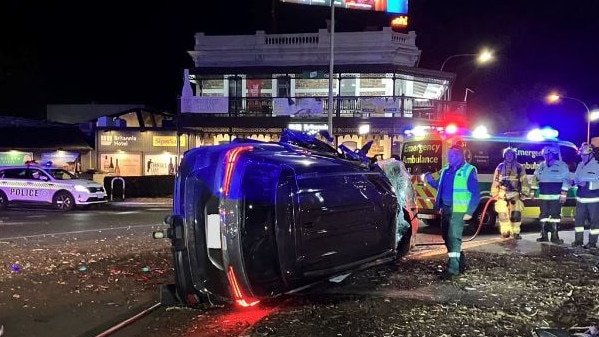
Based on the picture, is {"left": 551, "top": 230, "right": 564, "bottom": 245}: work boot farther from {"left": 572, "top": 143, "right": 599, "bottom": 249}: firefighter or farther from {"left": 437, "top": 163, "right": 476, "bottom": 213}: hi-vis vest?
{"left": 437, "top": 163, "right": 476, "bottom": 213}: hi-vis vest

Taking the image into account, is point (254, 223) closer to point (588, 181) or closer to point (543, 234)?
point (588, 181)

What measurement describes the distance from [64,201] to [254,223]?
47.8 ft

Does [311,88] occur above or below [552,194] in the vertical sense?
above

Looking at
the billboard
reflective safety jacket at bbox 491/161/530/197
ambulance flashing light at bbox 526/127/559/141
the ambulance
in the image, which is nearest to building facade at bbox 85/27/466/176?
the billboard

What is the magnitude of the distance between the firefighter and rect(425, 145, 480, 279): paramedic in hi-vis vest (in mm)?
3198

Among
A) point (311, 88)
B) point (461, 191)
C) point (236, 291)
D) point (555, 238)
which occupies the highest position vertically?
point (311, 88)

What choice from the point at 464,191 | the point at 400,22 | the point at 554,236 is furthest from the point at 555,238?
the point at 400,22

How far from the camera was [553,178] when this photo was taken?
9.80m

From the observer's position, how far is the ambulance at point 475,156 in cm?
1143

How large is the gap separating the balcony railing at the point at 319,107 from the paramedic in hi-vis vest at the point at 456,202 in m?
16.9

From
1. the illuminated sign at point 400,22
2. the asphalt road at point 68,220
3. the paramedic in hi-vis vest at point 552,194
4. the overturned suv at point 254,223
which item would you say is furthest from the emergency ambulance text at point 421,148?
the illuminated sign at point 400,22

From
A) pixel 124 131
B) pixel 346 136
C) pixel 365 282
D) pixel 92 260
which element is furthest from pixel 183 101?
pixel 365 282

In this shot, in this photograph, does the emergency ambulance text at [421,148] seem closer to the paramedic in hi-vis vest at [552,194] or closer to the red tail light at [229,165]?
the paramedic in hi-vis vest at [552,194]

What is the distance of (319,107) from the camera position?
80.7 feet
